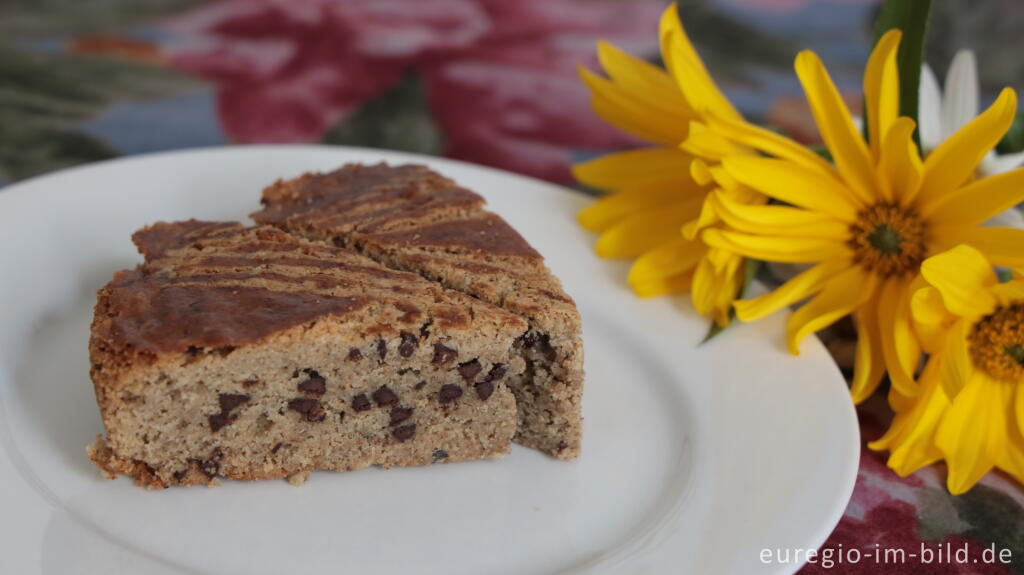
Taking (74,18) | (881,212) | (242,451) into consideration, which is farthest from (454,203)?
(74,18)

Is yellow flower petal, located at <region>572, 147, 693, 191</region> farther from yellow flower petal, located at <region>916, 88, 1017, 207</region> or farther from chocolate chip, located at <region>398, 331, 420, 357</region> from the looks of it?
chocolate chip, located at <region>398, 331, 420, 357</region>

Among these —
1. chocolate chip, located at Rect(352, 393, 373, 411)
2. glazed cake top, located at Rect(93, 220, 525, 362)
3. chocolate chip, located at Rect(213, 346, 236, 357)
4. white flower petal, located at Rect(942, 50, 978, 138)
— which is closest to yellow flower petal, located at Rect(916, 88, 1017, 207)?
white flower petal, located at Rect(942, 50, 978, 138)

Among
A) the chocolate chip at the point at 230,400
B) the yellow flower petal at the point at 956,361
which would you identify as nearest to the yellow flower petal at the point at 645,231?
the yellow flower petal at the point at 956,361

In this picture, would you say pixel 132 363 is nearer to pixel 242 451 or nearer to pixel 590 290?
pixel 242 451

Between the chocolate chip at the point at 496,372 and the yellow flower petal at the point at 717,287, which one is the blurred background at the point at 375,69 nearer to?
the yellow flower petal at the point at 717,287

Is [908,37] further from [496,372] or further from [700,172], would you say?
[496,372]

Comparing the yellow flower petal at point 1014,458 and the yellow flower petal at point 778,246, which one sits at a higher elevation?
the yellow flower petal at point 778,246

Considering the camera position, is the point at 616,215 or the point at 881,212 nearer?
the point at 881,212
